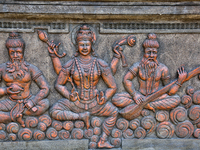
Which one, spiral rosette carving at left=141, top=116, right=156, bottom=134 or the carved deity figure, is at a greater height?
the carved deity figure

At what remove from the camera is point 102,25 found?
424cm

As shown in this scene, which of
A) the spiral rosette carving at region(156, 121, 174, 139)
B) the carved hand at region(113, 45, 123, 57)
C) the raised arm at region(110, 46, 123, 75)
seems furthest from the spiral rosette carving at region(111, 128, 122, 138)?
the carved hand at region(113, 45, 123, 57)

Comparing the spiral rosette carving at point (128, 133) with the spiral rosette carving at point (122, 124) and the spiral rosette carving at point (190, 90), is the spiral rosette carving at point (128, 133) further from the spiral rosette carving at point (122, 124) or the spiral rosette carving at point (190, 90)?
the spiral rosette carving at point (190, 90)

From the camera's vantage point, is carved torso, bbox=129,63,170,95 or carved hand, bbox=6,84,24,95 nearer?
carved hand, bbox=6,84,24,95

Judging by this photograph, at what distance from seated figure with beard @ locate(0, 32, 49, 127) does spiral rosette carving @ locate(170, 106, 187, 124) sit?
2.08 meters

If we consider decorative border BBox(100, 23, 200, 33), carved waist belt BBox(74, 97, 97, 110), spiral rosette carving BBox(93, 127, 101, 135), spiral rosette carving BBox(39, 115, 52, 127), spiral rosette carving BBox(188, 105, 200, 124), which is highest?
decorative border BBox(100, 23, 200, 33)

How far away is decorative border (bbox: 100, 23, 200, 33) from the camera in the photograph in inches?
168

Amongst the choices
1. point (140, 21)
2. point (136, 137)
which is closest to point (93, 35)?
point (140, 21)

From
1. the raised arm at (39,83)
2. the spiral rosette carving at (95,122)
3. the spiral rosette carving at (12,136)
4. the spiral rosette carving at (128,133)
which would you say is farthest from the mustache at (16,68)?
the spiral rosette carving at (128,133)

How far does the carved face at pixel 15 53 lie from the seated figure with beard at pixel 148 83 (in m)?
1.67

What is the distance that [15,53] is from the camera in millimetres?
4129

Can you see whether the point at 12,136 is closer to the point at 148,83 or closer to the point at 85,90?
the point at 85,90

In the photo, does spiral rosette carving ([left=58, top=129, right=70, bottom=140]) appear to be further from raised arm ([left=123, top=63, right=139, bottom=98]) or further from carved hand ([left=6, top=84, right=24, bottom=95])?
raised arm ([left=123, top=63, right=139, bottom=98])

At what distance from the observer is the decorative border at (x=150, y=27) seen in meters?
4.26
